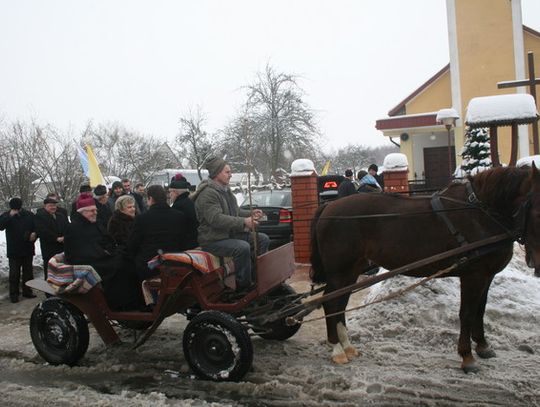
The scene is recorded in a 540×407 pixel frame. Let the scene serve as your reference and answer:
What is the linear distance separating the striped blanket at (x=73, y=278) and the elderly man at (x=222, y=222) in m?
1.13

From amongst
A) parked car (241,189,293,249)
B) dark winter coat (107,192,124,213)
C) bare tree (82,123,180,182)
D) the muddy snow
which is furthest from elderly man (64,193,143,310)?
bare tree (82,123,180,182)

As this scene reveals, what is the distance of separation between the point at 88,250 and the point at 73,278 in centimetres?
32

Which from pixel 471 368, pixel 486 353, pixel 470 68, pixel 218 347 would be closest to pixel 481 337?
pixel 486 353

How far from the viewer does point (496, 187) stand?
4.30m

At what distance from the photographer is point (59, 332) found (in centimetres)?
502

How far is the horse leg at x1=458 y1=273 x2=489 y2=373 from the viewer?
170 inches

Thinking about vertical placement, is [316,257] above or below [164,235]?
below

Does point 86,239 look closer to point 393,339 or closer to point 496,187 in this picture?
point 393,339

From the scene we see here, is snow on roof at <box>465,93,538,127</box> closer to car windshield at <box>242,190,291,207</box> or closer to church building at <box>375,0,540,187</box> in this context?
car windshield at <box>242,190,291,207</box>

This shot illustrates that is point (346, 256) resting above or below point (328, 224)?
below

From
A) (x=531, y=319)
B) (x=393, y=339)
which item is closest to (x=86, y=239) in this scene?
(x=393, y=339)

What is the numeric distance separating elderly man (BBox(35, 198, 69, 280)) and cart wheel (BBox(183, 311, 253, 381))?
4504 millimetres

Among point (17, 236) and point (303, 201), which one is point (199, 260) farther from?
point (17, 236)

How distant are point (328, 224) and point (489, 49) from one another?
21.3m
